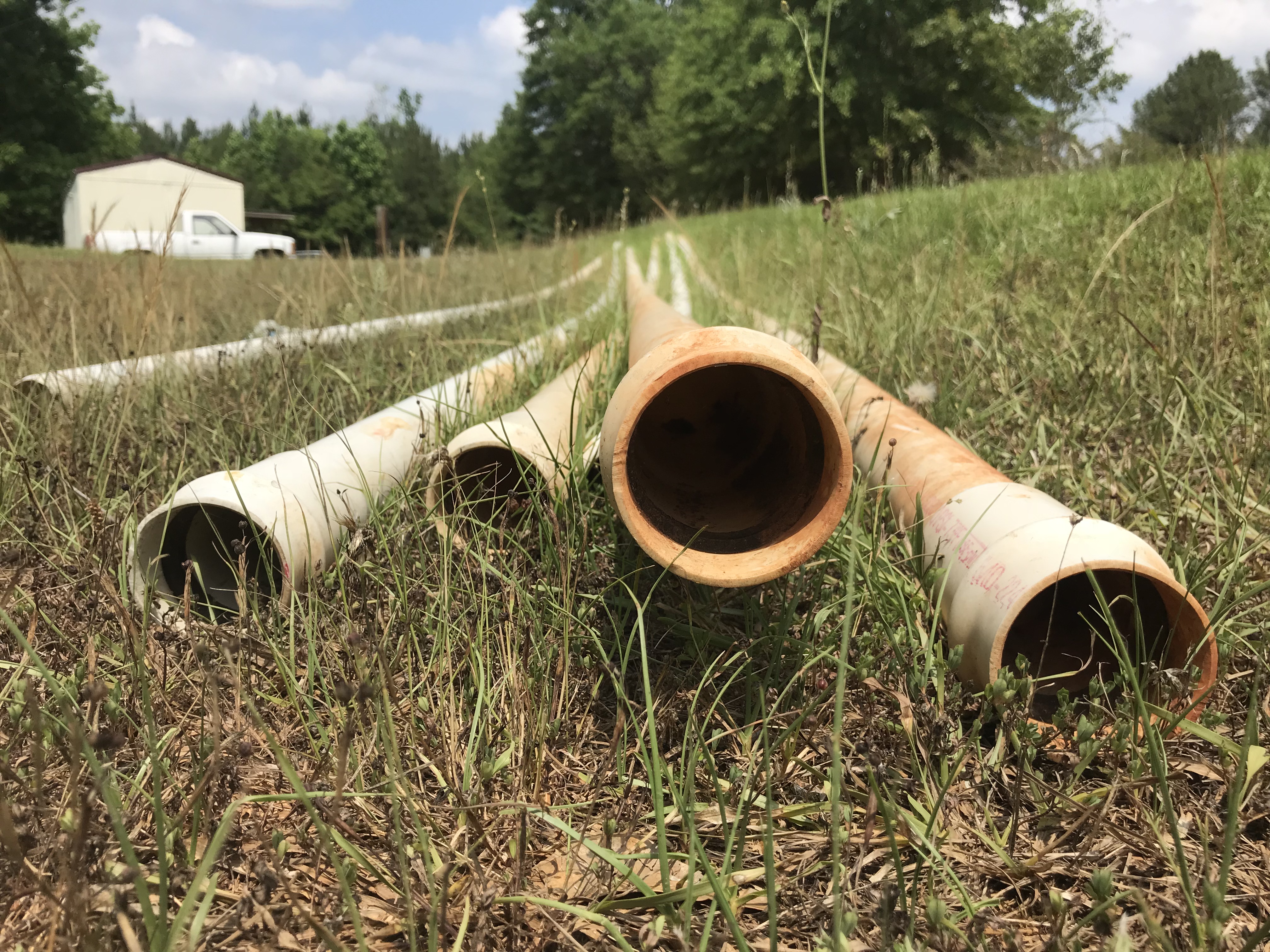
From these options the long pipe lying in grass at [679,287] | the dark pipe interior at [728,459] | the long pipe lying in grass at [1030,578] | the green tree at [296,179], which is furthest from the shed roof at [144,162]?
the long pipe lying in grass at [1030,578]

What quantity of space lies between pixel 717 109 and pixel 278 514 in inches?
1106

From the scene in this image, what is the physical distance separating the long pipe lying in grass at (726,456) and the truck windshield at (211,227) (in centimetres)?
2119

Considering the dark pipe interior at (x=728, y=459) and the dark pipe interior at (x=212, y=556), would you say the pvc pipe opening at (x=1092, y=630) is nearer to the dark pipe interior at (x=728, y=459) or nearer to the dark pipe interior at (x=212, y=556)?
the dark pipe interior at (x=728, y=459)

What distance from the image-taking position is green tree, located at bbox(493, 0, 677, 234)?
142ft

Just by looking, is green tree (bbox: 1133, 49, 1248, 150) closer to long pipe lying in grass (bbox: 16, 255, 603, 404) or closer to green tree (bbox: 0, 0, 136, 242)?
long pipe lying in grass (bbox: 16, 255, 603, 404)

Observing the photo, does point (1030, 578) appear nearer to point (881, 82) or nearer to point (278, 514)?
point (278, 514)

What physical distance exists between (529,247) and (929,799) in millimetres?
8249

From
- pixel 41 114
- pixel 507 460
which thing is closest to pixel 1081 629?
pixel 507 460

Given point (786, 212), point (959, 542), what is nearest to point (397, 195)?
point (786, 212)

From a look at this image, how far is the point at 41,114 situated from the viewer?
32.4 metres

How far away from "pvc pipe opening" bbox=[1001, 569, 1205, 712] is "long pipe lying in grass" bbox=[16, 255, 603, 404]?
2.52 meters

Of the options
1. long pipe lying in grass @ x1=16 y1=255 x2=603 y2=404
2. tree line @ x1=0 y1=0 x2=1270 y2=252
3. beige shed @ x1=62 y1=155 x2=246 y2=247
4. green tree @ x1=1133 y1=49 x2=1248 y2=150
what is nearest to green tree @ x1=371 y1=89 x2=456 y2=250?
tree line @ x1=0 y1=0 x2=1270 y2=252

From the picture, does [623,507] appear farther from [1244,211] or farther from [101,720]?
[1244,211]

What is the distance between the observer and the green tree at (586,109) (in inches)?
1700
